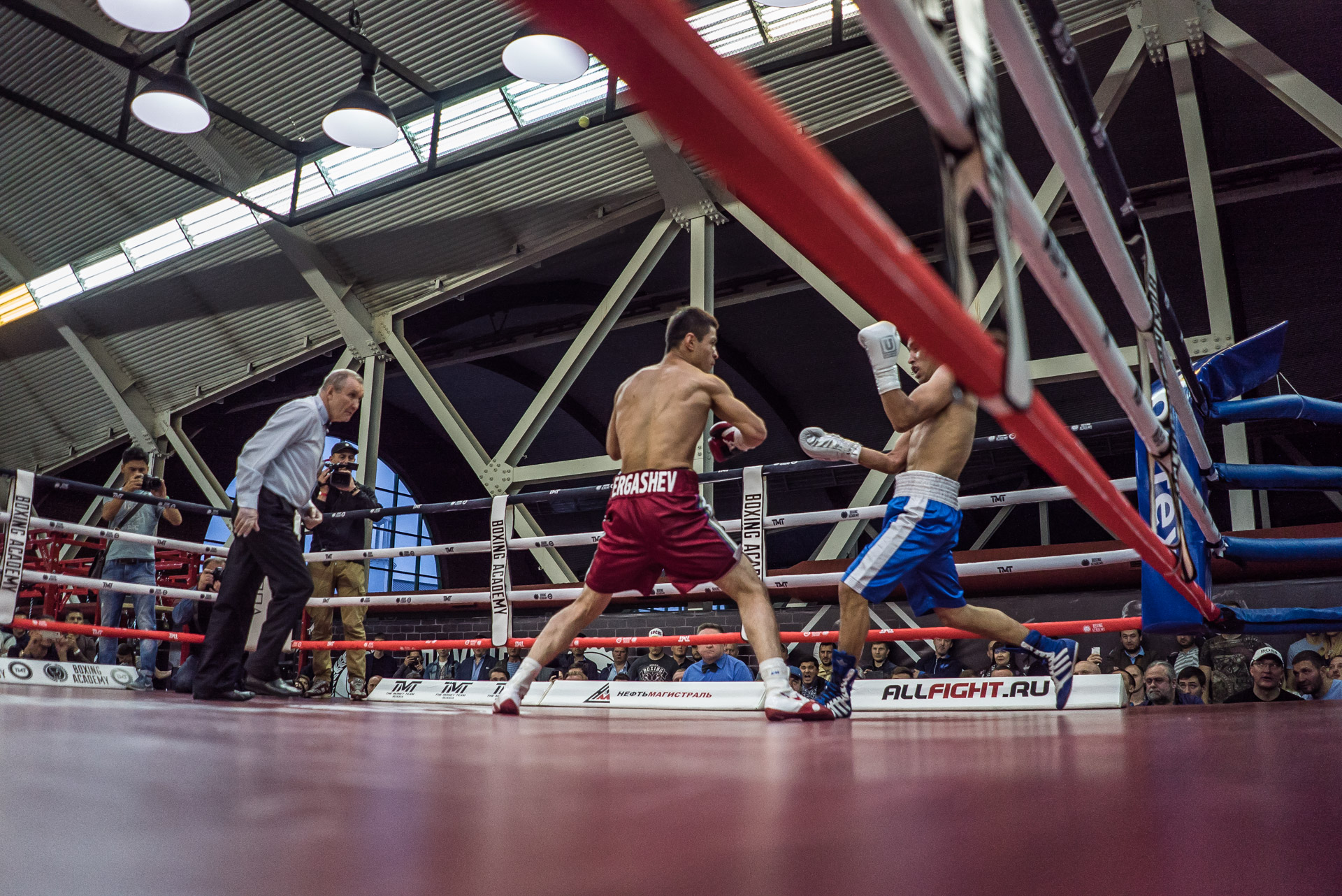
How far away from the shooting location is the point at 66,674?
484 centimetres

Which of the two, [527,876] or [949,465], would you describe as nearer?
[527,876]

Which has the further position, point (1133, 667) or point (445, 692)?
point (1133, 667)

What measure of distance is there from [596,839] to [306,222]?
29.4 feet

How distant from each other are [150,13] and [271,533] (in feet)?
10.9

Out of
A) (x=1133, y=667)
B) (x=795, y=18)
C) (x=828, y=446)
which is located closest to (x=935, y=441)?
(x=828, y=446)

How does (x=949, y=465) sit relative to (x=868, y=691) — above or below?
above

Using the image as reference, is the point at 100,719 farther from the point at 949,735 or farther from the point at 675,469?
the point at 949,735

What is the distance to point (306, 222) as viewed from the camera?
8656 millimetres

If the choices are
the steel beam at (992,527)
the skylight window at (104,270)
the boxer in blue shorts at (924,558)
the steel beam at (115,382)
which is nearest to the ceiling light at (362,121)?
the boxer in blue shorts at (924,558)

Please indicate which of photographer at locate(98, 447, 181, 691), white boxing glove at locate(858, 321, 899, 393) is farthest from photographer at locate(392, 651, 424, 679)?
white boxing glove at locate(858, 321, 899, 393)

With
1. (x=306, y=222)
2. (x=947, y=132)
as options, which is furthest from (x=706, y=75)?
(x=306, y=222)

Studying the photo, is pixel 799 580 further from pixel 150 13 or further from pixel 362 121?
pixel 150 13

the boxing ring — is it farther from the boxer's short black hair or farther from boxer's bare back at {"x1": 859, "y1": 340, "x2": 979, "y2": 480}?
the boxer's short black hair

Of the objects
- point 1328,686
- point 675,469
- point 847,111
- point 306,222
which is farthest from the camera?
point 306,222
